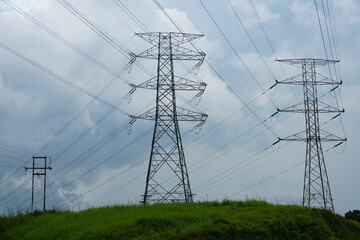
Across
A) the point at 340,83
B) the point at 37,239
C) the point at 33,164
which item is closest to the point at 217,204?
the point at 37,239

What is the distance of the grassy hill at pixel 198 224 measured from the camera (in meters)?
19.2

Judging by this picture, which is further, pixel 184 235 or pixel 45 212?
pixel 45 212

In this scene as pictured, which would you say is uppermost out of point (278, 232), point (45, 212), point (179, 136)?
point (179, 136)

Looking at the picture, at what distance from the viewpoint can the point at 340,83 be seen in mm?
42469

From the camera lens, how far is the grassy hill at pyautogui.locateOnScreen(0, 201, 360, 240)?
1916 centimetres

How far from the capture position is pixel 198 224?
19.7 m

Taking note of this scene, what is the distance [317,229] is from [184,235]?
5.75 meters

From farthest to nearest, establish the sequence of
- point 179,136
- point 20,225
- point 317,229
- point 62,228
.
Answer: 1. point 179,136
2. point 20,225
3. point 62,228
4. point 317,229

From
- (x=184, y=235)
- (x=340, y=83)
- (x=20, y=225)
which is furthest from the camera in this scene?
(x=340, y=83)

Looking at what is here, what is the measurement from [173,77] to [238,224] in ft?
59.9

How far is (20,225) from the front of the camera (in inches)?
1016

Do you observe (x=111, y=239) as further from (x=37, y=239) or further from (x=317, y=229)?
(x=317, y=229)

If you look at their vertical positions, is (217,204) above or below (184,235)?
above

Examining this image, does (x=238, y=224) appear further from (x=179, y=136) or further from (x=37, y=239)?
(x=179, y=136)
